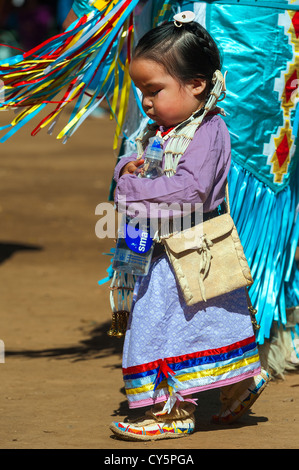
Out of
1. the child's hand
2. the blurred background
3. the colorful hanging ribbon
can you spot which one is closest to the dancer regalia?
the colorful hanging ribbon

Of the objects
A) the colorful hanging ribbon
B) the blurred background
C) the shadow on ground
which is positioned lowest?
the blurred background

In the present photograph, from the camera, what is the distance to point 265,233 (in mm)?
3645

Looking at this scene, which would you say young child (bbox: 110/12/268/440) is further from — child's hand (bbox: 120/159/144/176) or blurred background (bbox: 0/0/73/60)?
blurred background (bbox: 0/0/73/60)

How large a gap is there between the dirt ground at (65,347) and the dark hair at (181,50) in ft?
4.04

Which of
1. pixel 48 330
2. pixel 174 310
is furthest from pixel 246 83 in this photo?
pixel 48 330

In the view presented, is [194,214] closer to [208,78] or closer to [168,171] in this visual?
[168,171]

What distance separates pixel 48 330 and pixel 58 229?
295cm

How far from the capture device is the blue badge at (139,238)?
116 inches

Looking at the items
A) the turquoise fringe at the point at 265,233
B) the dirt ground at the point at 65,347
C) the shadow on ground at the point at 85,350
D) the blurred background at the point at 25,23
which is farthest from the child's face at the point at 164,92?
the blurred background at the point at 25,23

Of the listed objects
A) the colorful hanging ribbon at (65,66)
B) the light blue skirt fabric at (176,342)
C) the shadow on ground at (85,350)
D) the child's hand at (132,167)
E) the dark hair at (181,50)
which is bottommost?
the shadow on ground at (85,350)

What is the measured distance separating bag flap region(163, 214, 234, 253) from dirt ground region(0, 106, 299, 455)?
654 mm

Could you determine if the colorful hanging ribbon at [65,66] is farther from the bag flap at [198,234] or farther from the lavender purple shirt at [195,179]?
the bag flap at [198,234]

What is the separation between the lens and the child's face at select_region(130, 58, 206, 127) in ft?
9.70

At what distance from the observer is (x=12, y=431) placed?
10.4 ft
